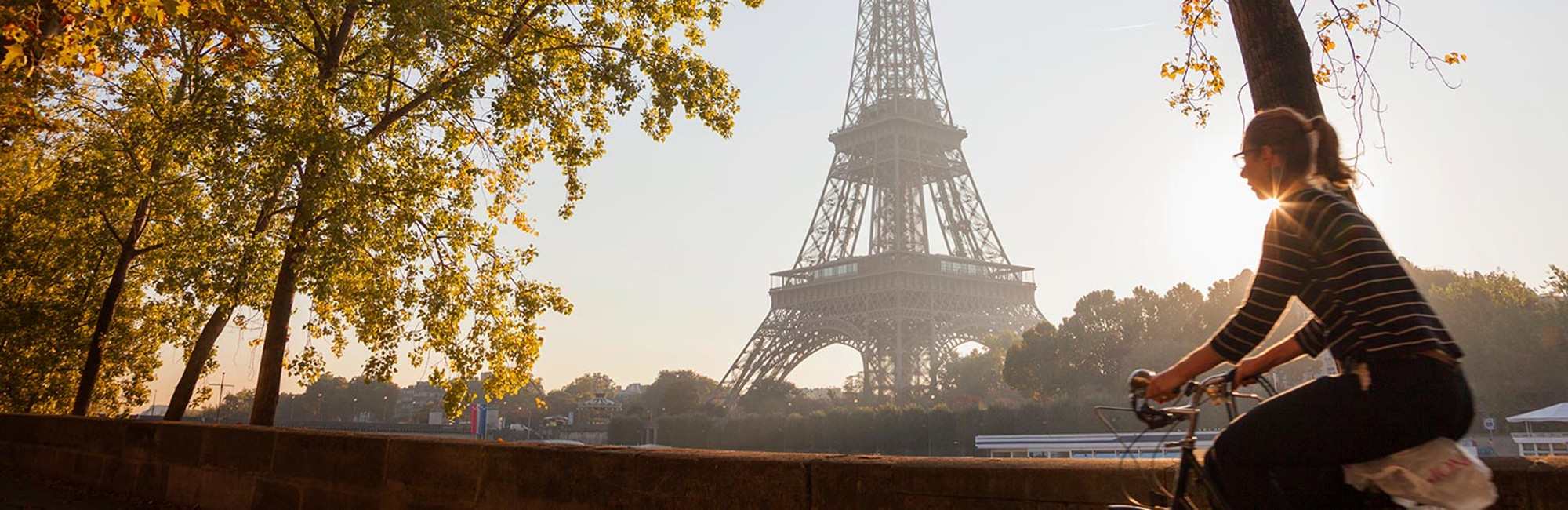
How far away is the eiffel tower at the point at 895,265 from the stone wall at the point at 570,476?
161ft

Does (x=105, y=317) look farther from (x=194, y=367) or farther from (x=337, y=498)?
(x=337, y=498)

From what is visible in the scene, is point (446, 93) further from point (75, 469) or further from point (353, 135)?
point (75, 469)

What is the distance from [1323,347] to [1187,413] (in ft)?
1.21

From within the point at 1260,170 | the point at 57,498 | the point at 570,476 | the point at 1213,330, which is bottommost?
Answer: the point at 57,498

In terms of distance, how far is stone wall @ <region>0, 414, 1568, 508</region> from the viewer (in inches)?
133

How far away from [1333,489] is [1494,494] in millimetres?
296

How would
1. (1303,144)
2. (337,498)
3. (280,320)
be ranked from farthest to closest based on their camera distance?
(280,320) → (337,498) → (1303,144)

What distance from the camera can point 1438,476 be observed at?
1.96 metres

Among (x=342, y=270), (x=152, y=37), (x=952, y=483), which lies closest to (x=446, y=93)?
(x=342, y=270)

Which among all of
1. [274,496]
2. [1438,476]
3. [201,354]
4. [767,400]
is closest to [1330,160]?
[1438,476]

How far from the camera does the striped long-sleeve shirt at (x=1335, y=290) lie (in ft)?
6.55

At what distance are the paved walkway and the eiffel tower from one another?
4803 centimetres

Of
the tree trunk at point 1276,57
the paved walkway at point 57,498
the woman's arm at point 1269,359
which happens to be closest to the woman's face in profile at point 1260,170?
the woman's arm at point 1269,359

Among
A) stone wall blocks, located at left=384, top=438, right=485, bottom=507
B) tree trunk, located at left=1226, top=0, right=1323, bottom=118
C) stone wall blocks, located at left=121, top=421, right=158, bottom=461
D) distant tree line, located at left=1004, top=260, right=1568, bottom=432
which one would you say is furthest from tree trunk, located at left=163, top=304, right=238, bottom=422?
distant tree line, located at left=1004, top=260, right=1568, bottom=432
